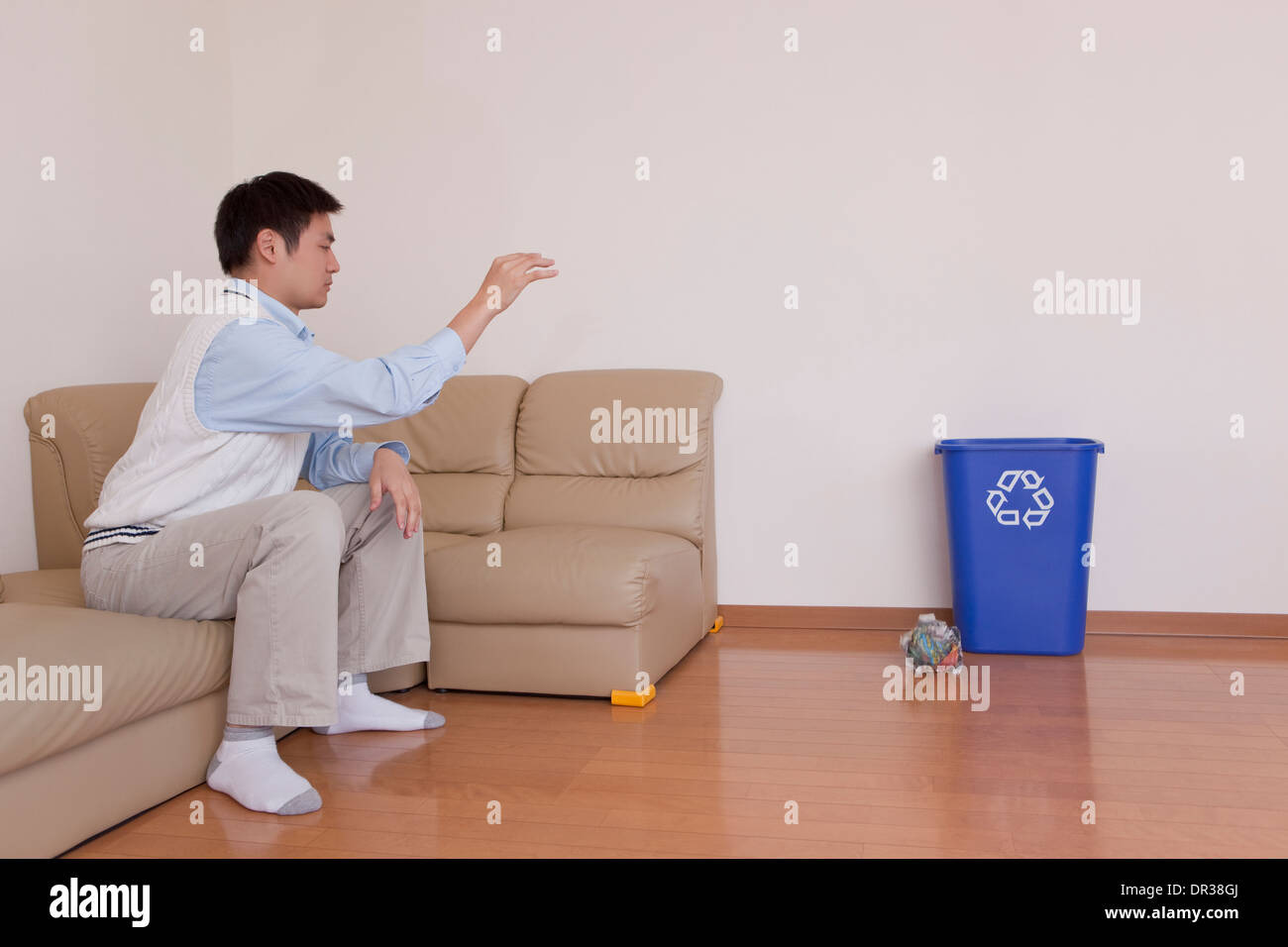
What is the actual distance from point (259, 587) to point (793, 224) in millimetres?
2206

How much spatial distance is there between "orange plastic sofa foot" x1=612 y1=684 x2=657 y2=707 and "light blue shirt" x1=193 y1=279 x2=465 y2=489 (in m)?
0.95

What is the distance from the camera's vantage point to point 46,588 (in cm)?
238

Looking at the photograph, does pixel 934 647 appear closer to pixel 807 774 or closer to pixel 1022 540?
pixel 1022 540

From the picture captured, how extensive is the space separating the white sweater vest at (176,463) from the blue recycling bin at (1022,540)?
198cm

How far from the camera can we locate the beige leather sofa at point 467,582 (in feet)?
5.76

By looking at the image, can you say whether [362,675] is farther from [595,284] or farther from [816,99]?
[816,99]

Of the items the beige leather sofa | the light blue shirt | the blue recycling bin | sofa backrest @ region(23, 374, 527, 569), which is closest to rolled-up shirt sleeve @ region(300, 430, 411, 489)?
the light blue shirt

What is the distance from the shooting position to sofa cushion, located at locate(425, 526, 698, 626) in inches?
103

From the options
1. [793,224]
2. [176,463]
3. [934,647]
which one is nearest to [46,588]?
[176,463]

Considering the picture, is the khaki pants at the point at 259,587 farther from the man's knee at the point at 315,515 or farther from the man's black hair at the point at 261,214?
the man's black hair at the point at 261,214

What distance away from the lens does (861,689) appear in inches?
108

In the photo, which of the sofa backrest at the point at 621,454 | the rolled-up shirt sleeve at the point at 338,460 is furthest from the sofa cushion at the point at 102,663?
the sofa backrest at the point at 621,454
